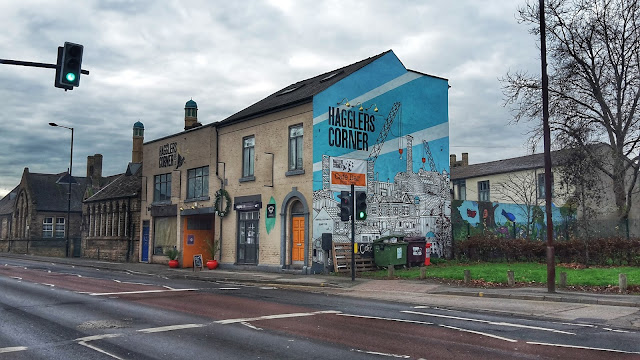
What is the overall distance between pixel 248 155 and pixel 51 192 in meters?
47.6

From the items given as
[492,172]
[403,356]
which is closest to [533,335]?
[403,356]

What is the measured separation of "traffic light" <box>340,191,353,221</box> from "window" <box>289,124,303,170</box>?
17.2ft

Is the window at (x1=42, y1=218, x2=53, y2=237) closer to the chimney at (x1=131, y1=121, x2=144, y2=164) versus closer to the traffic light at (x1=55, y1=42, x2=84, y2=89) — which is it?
the chimney at (x1=131, y1=121, x2=144, y2=164)

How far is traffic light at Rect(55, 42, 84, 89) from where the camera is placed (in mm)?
11789

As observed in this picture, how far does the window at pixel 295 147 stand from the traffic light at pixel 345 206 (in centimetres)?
524

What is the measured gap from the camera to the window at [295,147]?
25.4 metres

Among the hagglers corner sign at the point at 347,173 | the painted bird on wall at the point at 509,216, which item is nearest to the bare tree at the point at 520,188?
the painted bird on wall at the point at 509,216

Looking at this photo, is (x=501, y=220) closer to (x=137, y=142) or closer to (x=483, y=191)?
(x=483, y=191)

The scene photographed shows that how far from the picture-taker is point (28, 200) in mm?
64188

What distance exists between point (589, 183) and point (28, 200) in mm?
60805

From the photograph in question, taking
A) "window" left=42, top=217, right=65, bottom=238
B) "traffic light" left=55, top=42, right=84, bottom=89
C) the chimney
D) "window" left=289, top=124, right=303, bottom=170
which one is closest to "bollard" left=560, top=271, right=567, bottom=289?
"window" left=289, top=124, right=303, bottom=170

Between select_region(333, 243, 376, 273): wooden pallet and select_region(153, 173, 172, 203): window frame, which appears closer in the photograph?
select_region(333, 243, 376, 273): wooden pallet

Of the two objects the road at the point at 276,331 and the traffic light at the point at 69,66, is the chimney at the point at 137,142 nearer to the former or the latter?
the road at the point at 276,331

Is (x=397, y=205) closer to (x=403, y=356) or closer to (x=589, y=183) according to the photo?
(x=589, y=183)
